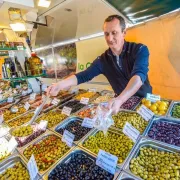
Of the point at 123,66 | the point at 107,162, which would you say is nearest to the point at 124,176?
the point at 107,162

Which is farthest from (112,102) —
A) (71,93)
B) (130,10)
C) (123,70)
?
(71,93)

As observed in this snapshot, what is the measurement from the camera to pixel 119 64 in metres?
2.29

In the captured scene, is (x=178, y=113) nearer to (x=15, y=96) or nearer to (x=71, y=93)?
(x=71, y=93)

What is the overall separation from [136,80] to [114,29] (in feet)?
2.64

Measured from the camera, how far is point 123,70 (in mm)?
2279

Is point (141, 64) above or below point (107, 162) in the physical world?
above

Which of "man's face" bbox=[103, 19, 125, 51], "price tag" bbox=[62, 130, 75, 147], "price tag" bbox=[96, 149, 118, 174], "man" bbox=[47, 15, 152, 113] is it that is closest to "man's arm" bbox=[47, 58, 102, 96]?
"man" bbox=[47, 15, 152, 113]

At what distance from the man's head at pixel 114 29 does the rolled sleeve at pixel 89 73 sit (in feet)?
1.69

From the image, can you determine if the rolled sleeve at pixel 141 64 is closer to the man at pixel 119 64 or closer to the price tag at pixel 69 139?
the man at pixel 119 64

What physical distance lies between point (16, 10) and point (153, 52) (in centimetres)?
297

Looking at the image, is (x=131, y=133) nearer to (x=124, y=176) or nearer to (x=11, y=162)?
(x=124, y=176)

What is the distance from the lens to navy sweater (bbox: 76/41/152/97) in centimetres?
199

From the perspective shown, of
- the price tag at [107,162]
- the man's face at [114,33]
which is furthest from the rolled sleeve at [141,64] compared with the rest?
the price tag at [107,162]

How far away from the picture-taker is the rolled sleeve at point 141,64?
5.65ft
